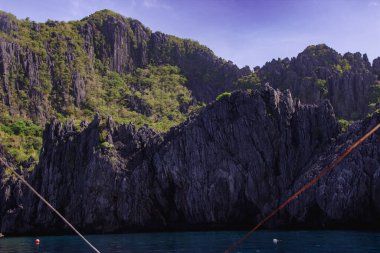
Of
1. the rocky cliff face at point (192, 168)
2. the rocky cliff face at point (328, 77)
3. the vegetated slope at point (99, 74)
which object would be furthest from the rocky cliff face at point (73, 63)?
the rocky cliff face at point (192, 168)

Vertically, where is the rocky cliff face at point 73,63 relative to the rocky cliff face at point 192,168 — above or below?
above

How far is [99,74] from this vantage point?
182500mm

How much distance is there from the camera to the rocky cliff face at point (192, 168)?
8869 cm

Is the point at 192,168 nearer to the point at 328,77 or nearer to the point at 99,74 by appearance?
the point at 328,77

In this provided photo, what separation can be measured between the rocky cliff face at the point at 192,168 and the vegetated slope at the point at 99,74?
3345 centimetres

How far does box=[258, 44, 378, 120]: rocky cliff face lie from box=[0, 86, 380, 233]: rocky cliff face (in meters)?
41.5

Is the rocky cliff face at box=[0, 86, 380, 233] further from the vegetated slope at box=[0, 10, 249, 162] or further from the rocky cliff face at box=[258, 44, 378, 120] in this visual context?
the rocky cliff face at box=[258, 44, 378, 120]

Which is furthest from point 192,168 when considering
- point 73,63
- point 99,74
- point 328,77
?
point 99,74

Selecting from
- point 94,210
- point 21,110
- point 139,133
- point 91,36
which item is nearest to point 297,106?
point 139,133

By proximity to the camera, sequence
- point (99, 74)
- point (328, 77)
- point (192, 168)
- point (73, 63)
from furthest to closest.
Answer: point (99, 74), point (73, 63), point (328, 77), point (192, 168)

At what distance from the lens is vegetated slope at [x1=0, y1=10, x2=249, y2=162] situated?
510 feet

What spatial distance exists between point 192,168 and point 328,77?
6960cm

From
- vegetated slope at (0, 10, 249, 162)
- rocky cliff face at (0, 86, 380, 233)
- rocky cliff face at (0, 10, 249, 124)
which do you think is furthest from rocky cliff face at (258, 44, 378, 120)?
rocky cliff face at (0, 86, 380, 233)

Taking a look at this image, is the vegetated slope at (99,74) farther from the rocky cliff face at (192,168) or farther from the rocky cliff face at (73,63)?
the rocky cliff face at (192,168)
